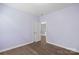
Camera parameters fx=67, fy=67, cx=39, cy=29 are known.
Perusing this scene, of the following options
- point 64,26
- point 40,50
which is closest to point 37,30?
point 40,50

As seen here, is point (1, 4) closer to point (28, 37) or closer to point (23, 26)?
point (23, 26)

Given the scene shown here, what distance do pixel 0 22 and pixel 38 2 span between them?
884 mm

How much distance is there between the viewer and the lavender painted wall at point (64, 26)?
1415 mm

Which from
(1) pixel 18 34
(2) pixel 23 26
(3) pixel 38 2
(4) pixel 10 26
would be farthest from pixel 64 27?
(4) pixel 10 26

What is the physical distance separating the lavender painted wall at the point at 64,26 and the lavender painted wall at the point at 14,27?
0.39 meters

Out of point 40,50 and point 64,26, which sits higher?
point 64,26

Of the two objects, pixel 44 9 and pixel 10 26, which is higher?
pixel 44 9

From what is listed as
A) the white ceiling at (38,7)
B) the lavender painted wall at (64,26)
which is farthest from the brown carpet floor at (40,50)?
the white ceiling at (38,7)

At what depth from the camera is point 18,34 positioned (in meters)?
1.51

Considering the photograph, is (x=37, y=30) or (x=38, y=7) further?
(x=37, y=30)

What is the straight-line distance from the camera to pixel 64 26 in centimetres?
150

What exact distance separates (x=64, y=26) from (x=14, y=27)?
1097 mm

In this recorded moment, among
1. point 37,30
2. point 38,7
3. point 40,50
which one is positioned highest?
point 38,7

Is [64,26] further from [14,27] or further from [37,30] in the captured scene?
[14,27]
